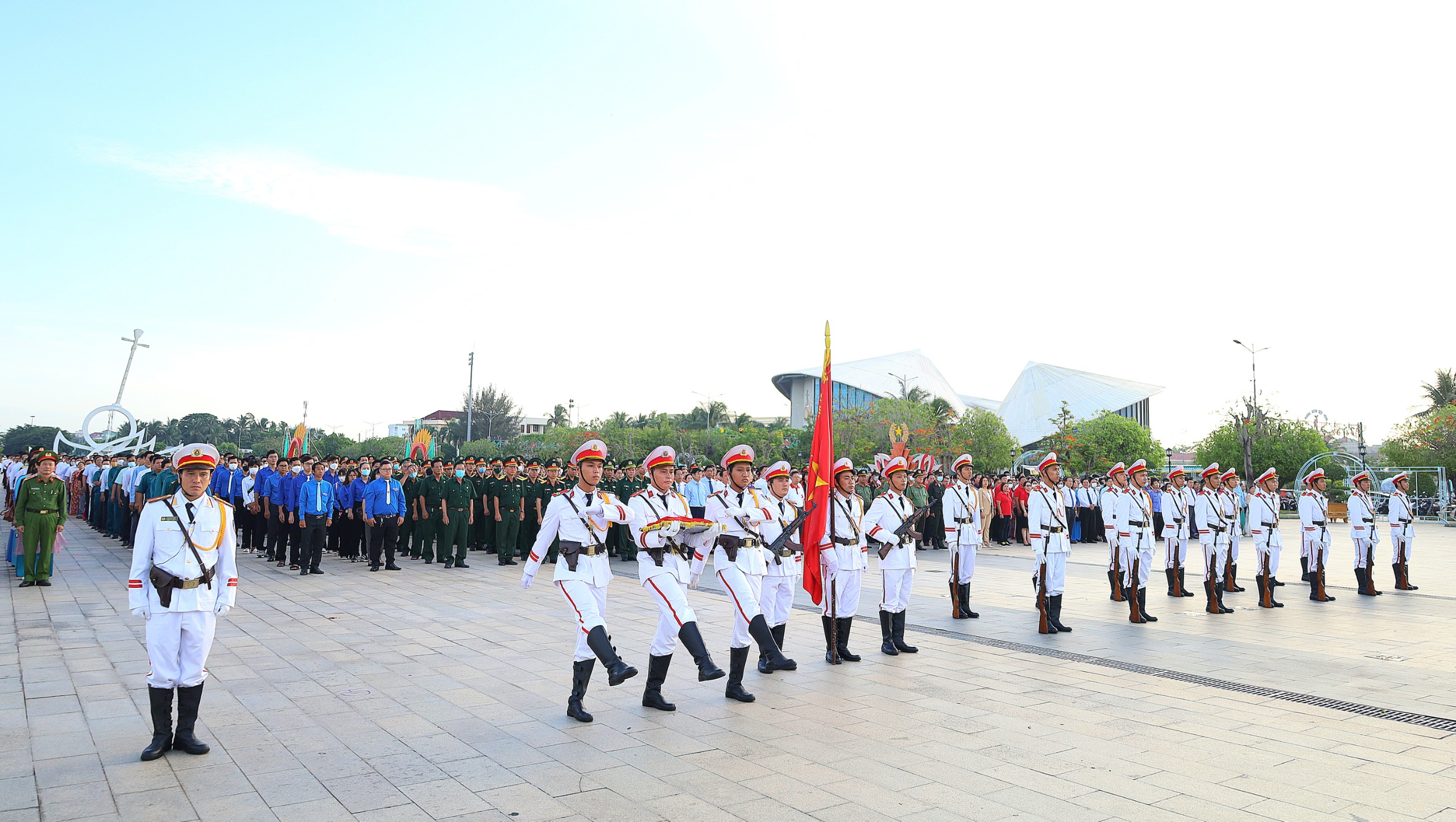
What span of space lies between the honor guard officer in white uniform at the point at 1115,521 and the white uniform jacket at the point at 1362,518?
386cm

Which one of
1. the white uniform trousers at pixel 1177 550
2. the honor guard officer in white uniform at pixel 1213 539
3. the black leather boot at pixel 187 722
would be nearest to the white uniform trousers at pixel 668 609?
the black leather boot at pixel 187 722

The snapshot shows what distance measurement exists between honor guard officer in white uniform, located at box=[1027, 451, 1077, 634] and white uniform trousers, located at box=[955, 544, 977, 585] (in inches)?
39.2

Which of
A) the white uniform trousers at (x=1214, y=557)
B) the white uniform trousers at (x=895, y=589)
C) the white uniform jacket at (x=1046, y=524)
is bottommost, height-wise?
the white uniform trousers at (x=895, y=589)

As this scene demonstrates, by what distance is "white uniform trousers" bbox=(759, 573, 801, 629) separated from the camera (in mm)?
7781

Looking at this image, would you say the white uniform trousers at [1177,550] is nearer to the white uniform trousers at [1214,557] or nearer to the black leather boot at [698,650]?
the white uniform trousers at [1214,557]

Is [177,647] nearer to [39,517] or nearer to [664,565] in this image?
[664,565]

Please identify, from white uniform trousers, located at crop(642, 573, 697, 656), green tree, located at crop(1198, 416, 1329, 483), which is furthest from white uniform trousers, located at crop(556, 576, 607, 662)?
green tree, located at crop(1198, 416, 1329, 483)

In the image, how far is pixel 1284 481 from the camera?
50.8 m

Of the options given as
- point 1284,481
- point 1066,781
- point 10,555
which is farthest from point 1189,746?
point 1284,481

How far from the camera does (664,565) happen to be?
6250 millimetres

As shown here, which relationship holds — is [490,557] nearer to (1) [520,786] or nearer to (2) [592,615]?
(2) [592,615]

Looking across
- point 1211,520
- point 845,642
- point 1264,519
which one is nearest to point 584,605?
point 845,642

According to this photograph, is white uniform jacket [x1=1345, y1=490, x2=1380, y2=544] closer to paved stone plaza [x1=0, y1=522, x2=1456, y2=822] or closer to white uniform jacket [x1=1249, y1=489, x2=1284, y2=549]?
white uniform jacket [x1=1249, y1=489, x2=1284, y2=549]

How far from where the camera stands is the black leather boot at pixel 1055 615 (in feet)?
31.5
